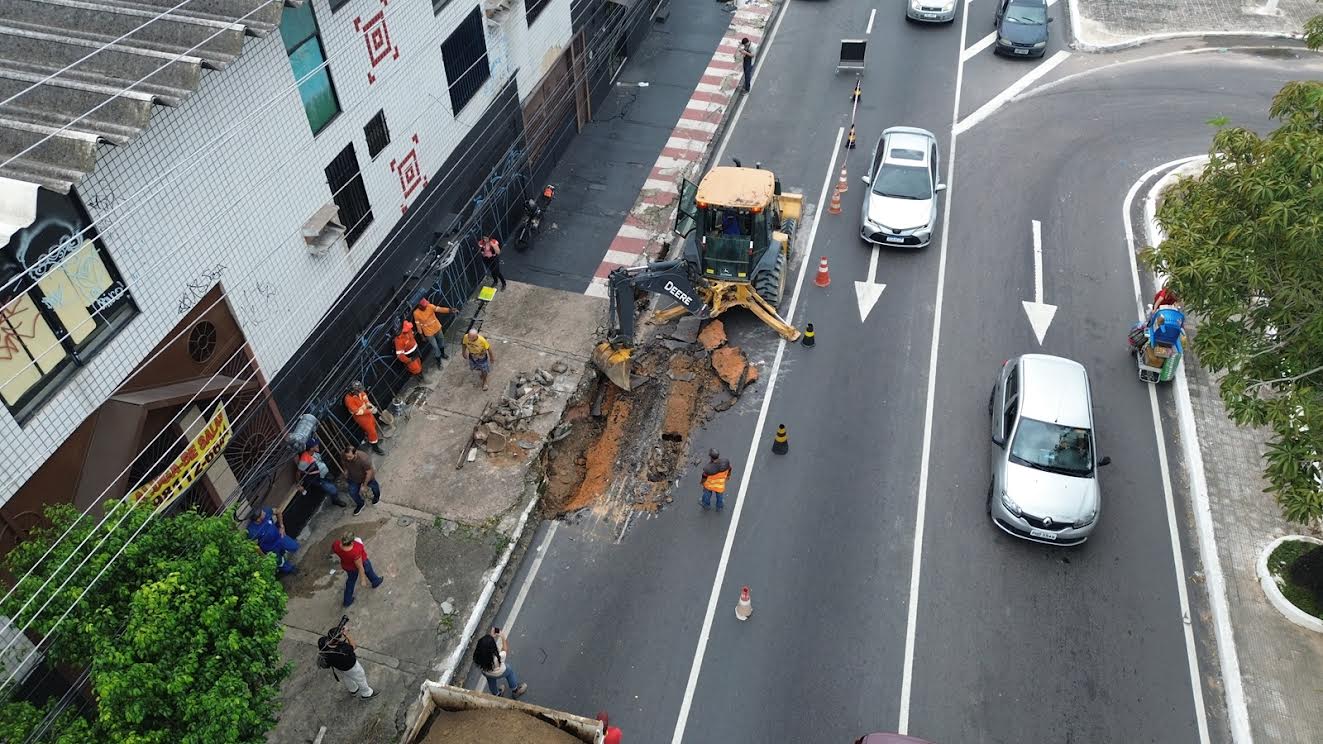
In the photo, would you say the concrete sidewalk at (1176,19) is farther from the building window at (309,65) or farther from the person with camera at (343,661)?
the person with camera at (343,661)

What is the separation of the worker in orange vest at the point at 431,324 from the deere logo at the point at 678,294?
4.70 m

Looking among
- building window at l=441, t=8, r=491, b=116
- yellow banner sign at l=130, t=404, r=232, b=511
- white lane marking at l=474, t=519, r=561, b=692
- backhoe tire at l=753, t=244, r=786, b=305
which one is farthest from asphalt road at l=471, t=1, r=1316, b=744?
building window at l=441, t=8, r=491, b=116

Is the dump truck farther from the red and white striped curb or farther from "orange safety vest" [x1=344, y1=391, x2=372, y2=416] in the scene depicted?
the red and white striped curb

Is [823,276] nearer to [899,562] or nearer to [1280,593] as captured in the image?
[899,562]

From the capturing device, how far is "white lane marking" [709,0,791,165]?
24.9 m

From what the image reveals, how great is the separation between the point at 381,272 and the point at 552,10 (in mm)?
9517

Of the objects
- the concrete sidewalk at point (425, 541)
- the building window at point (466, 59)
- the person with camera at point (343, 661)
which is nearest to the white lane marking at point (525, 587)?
the concrete sidewalk at point (425, 541)

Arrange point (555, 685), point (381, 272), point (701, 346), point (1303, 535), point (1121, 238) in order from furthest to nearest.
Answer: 1. point (1121, 238)
2. point (701, 346)
3. point (381, 272)
4. point (1303, 535)
5. point (555, 685)

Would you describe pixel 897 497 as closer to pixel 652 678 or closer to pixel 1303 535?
pixel 652 678

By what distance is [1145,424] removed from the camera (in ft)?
56.9

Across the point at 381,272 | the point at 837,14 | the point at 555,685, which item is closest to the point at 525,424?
the point at 381,272

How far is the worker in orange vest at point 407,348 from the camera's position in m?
17.4

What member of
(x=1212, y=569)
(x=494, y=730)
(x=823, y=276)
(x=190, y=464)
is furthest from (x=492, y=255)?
(x=1212, y=569)

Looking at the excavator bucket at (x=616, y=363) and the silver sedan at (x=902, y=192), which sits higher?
the silver sedan at (x=902, y=192)
